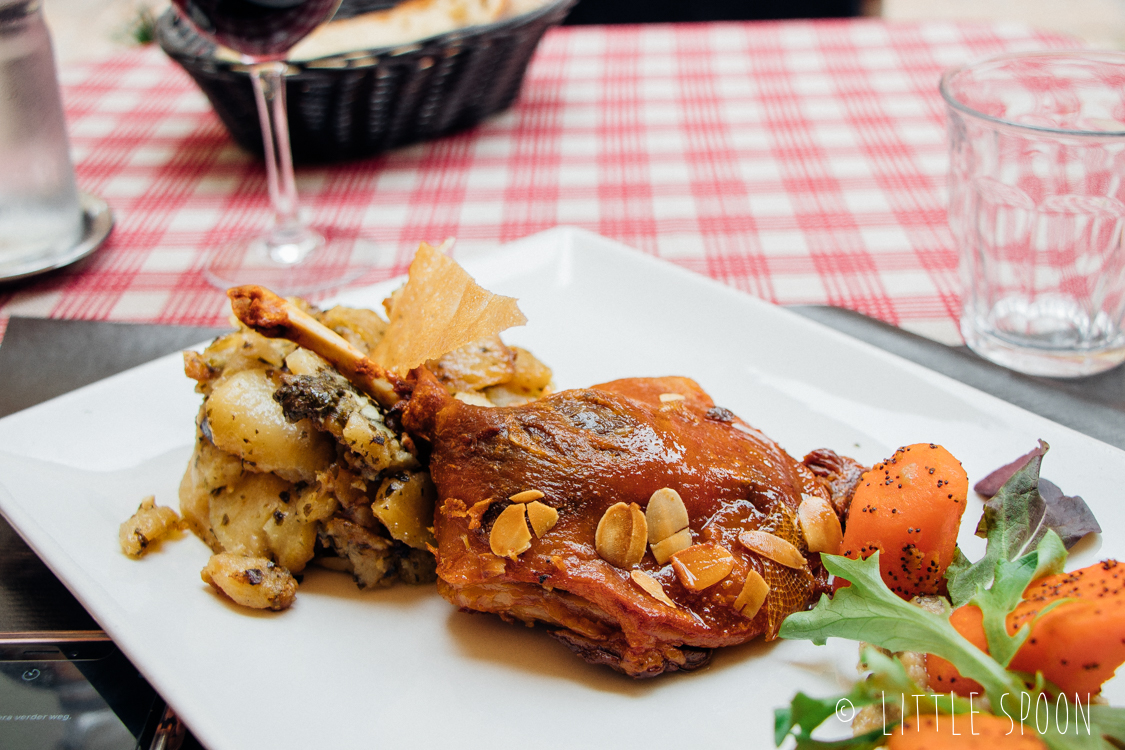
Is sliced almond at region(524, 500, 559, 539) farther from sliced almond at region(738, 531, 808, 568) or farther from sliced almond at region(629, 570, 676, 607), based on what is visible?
sliced almond at region(738, 531, 808, 568)

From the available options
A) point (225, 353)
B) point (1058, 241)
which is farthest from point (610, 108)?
point (225, 353)

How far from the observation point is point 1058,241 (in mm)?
2094

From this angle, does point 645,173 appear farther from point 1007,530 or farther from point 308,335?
point 1007,530

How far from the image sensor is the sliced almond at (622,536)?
1.25 metres

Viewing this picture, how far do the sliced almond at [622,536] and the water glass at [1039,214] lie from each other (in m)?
1.19

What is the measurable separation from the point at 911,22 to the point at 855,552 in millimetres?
3661

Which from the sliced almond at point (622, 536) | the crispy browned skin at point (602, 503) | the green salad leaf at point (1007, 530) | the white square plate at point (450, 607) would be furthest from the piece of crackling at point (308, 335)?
the green salad leaf at point (1007, 530)

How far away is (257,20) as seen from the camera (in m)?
2.21

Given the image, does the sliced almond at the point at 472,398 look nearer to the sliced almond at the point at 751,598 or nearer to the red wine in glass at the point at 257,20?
the sliced almond at the point at 751,598

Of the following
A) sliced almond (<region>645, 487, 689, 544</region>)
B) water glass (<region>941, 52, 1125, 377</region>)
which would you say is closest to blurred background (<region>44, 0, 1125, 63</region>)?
water glass (<region>941, 52, 1125, 377</region>)

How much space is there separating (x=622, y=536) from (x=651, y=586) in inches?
3.0

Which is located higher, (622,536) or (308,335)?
(308,335)

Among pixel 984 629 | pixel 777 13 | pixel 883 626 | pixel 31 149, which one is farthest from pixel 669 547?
pixel 777 13

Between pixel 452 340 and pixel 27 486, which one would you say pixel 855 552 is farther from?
pixel 27 486
